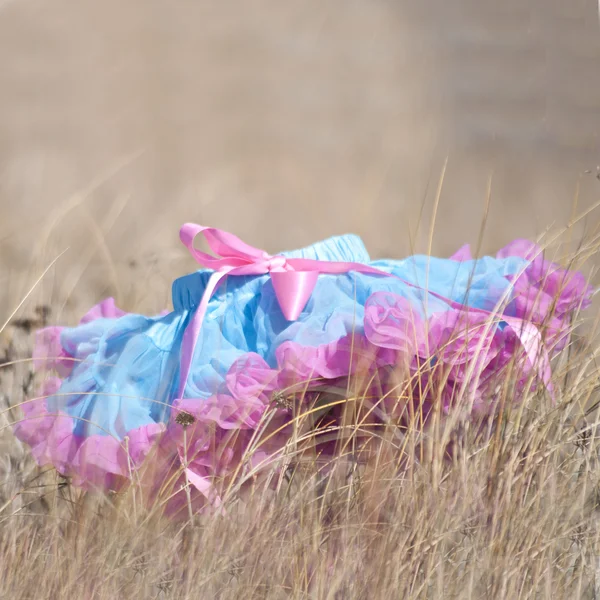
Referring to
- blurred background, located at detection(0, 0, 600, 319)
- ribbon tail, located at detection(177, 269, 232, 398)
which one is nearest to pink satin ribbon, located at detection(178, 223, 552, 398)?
ribbon tail, located at detection(177, 269, 232, 398)

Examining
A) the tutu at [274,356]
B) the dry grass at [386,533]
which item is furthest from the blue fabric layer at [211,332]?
the dry grass at [386,533]

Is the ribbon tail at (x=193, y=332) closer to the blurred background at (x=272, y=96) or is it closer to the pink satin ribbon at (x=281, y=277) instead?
the pink satin ribbon at (x=281, y=277)

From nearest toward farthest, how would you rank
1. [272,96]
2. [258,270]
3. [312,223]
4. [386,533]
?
[386,533]
[258,270]
[312,223]
[272,96]

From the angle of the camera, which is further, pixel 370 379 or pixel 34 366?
pixel 34 366

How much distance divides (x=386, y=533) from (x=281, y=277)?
0.41 m

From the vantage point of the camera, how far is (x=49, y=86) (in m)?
5.28

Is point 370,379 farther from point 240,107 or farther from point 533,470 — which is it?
point 240,107

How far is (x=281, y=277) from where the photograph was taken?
1110 mm

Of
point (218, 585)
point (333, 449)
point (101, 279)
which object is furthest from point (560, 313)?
point (101, 279)

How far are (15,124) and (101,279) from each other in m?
3.32

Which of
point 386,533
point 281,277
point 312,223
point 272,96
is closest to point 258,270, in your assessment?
point 281,277

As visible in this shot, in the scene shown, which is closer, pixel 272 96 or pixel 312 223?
pixel 312 223

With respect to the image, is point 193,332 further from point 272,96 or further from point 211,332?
point 272,96

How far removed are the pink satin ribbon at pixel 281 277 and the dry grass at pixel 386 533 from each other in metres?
0.06
